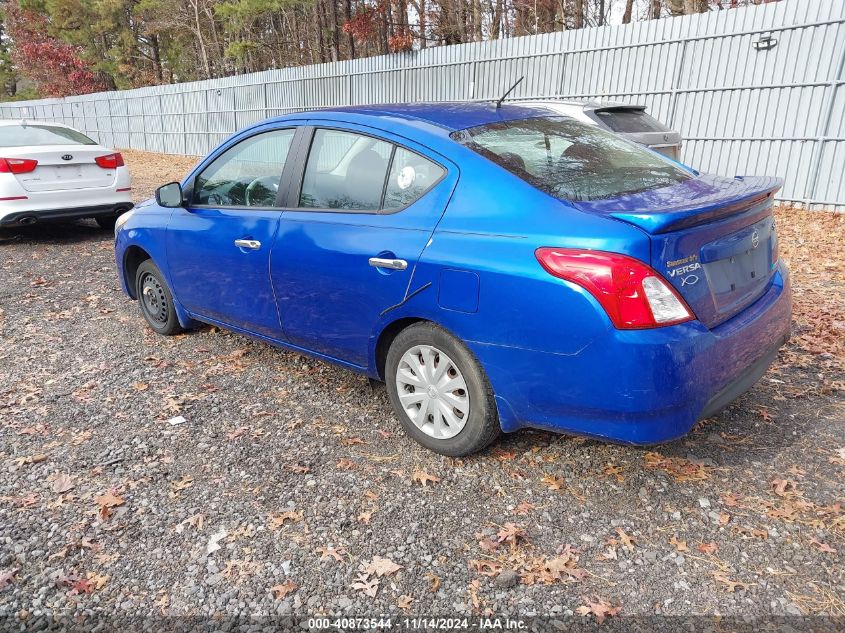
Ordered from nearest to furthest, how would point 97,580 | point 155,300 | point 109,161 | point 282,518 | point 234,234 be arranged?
point 97,580
point 282,518
point 234,234
point 155,300
point 109,161

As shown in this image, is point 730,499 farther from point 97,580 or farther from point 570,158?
point 97,580

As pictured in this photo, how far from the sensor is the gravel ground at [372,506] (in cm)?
232

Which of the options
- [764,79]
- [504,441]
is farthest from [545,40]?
[504,441]

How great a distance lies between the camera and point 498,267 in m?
2.62

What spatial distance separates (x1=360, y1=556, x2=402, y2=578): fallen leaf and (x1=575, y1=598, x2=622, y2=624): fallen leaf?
0.70 m

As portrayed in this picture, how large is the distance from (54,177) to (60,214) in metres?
0.45

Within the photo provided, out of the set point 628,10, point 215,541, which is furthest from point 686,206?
point 628,10

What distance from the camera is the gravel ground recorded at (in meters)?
2.32

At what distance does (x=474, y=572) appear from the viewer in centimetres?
241

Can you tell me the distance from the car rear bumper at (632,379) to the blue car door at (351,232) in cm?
67

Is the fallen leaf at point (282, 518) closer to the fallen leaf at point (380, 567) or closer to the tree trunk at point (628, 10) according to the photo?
the fallen leaf at point (380, 567)

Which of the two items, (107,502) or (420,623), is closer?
(420,623)

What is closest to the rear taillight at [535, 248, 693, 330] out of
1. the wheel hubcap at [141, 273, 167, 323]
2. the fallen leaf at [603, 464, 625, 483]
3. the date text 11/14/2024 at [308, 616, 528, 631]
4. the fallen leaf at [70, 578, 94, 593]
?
the fallen leaf at [603, 464, 625, 483]

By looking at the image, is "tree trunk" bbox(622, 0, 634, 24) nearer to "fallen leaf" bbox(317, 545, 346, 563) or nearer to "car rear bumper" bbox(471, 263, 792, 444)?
"car rear bumper" bbox(471, 263, 792, 444)
